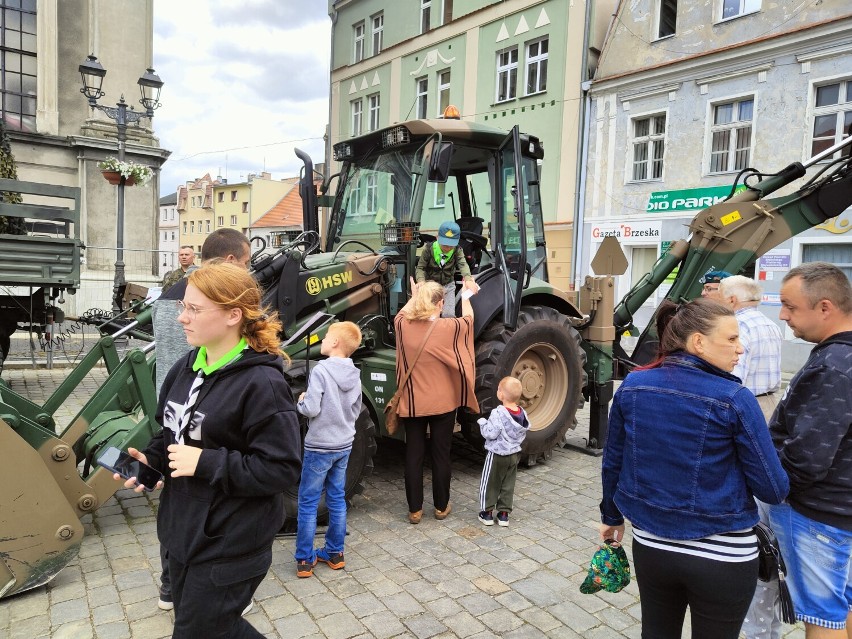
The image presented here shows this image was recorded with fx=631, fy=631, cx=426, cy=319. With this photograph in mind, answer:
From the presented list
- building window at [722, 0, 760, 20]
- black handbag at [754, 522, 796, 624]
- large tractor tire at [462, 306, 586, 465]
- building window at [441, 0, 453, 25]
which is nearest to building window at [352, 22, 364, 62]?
building window at [441, 0, 453, 25]

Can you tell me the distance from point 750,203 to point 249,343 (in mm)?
5554

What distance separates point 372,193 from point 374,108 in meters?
19.7

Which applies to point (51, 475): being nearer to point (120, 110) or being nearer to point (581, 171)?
point (120, 110)

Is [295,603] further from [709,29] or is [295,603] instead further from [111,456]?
[709,29]

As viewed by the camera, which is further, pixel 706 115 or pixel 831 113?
pixel 706 115

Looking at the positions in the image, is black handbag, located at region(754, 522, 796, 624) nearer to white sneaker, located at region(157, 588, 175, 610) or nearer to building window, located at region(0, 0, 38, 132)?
white sneaker, located at region(157, 588, 175, 610)

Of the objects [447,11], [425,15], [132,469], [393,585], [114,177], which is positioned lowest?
[393,585]

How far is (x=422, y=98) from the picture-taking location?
22016 mm

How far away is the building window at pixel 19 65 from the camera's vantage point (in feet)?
52.3

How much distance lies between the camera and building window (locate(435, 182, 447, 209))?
17.6ft

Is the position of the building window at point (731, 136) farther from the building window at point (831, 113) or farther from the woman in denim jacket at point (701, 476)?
the woman in denim jacket at point (701, 476)

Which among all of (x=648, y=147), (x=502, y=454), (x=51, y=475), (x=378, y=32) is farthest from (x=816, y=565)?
(x=378, y=32)

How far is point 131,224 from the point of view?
16688mm

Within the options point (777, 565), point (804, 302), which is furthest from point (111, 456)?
point (804, 302)
